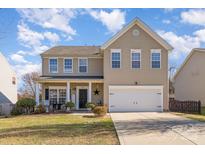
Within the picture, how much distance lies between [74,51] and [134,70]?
6344 millimetres

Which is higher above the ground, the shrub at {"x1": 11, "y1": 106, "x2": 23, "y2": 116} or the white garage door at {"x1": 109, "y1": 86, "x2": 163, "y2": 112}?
the white garage door at {"x1": 109, "y1": 86, "x2": 163, "y2": 112}

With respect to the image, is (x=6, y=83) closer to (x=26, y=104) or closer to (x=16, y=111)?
(x=16, y=111)

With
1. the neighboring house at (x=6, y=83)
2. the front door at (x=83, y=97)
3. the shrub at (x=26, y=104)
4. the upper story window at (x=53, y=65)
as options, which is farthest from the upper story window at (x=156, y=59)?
the neighboring house at (x=6, y=83)

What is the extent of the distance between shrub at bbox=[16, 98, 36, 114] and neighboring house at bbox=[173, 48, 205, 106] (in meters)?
17.8

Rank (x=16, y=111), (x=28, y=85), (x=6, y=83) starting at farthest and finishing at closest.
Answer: (x=28, y=85) < (x=6, y=83) < (x=16, y=111)

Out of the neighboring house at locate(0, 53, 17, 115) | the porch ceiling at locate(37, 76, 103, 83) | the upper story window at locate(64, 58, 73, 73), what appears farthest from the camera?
the neighboring house at locate(0, 53, 17, 115)

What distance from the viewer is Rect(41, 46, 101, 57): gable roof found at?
28.4 metres

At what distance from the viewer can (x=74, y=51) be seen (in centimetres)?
2922

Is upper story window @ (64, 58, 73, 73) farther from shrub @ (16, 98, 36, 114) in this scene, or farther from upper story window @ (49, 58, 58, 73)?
shrub @ (16, 98, 36, 114)

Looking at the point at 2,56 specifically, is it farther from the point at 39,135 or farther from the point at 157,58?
the point at 39,135

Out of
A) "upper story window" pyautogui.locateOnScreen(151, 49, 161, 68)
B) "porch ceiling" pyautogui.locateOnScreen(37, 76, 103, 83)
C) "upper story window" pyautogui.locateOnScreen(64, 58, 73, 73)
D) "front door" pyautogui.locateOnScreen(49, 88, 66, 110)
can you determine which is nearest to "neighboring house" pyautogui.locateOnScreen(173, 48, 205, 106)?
"upper story window" pyautogui.locateOnScreen(151, 49, 161, 68)

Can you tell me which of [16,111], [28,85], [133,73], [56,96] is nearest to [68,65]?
[56,96]

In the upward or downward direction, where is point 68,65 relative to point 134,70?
upward
